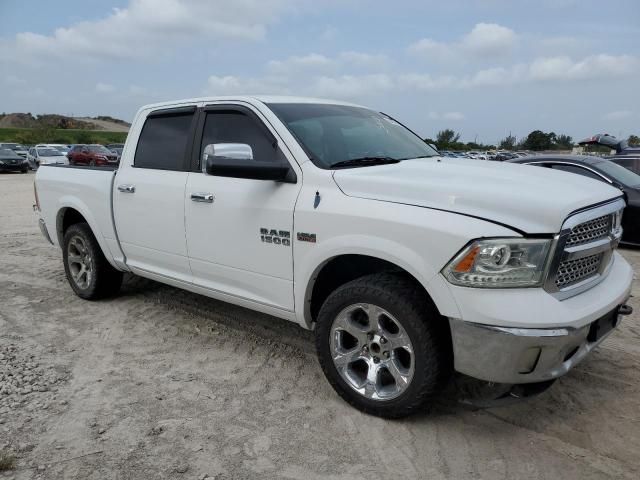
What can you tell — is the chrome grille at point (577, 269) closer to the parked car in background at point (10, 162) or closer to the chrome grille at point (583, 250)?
the chrome grille at point (583, 250)

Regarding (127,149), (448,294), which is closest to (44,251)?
(127,149)

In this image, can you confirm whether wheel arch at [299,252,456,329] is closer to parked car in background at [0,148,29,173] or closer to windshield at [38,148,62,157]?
parked car in background at [0,148,29,173]

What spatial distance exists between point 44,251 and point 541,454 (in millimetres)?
7257

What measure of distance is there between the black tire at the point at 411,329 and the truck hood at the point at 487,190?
48 centimetres

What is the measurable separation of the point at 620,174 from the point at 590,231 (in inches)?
253

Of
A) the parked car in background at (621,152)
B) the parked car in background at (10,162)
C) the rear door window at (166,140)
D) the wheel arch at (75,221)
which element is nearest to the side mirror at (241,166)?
the rear door window at (166,140)

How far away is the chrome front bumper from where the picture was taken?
100 inches

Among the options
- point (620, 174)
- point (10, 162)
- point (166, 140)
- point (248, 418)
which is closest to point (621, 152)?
point (620, 174)

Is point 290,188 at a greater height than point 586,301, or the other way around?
point 290,188

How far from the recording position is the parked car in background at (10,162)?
28314 mm

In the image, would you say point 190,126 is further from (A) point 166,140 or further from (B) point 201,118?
(A) point 166,140

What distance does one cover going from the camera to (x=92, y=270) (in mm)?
5191

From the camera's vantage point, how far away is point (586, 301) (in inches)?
110

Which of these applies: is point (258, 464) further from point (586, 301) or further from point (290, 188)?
point (586, 301)
